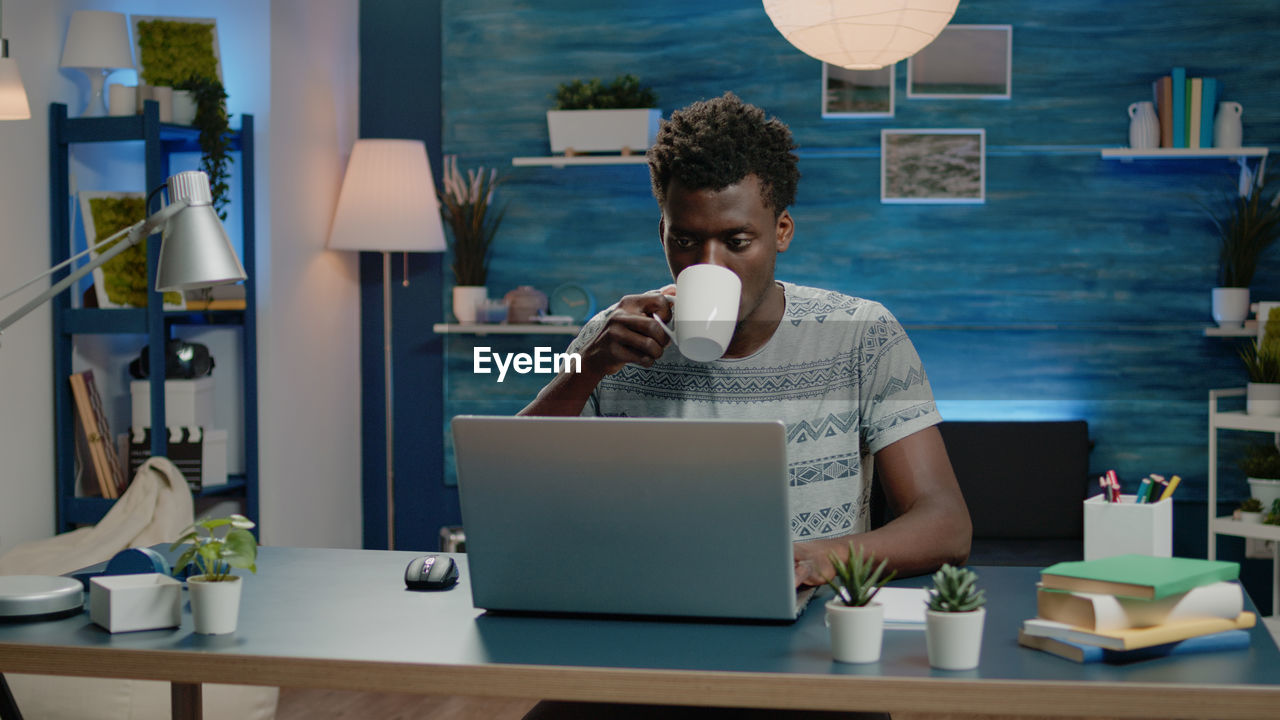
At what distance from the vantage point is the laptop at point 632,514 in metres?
1.07

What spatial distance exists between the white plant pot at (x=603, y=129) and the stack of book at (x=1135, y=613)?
2784mm

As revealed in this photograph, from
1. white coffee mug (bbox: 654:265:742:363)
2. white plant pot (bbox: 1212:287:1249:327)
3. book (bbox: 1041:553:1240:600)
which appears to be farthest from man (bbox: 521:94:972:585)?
white plant pot (bbox: 1212:287:1249:327)

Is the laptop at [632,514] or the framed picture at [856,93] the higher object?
the framed picture at [856,93]

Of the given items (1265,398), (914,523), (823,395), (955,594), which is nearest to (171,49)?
(823,395)

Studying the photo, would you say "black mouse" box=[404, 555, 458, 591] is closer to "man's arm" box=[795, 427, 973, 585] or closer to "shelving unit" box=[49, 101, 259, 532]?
"man's arm" box=[795, 427, 973, 585]

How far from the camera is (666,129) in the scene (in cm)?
167

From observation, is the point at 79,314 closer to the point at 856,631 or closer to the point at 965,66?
the point at 856,631

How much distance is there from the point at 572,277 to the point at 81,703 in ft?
7.13

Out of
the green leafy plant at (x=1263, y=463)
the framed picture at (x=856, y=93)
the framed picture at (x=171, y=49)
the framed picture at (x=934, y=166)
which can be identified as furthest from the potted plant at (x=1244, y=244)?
the framed picture at (x=171, y=49)

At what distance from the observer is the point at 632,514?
110 cm

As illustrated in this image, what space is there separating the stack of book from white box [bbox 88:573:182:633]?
2.76 feet

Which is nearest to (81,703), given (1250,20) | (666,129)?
(666,129)

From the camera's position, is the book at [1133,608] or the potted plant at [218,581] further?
the potted plant at [218,581]

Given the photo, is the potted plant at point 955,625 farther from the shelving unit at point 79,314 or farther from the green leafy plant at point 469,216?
the green leafy plant at point 469,216
